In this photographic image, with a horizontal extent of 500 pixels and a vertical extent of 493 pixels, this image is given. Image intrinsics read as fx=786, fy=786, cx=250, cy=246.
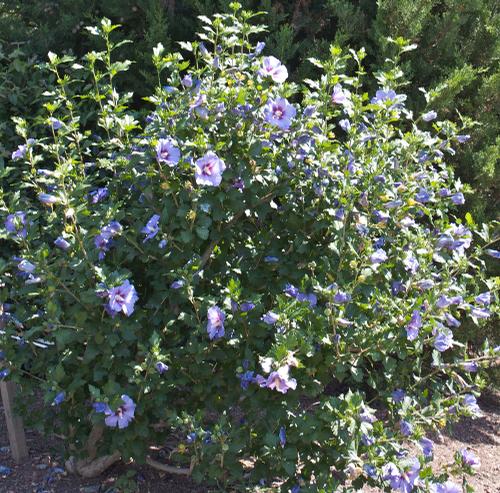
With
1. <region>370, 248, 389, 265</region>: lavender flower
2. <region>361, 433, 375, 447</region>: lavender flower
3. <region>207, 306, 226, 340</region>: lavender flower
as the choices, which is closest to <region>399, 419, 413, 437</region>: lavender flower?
<region>361, 433, 375, 447</region>: lavender flower

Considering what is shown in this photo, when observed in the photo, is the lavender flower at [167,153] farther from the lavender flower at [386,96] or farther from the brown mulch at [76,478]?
the brown mulch at [76,478]

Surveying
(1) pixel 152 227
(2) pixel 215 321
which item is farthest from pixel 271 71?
(2) pixel 215 321

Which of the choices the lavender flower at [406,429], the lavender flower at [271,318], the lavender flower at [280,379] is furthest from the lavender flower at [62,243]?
the lavender flower at [406,429]

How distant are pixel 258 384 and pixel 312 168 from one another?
778 millimetres

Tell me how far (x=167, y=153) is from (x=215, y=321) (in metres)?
0.57

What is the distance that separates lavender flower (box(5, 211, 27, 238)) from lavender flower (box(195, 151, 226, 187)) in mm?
643

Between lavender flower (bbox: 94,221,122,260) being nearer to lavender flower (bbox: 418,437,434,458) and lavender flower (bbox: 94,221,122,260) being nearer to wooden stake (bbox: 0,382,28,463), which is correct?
wooden stake (bbox: 0,382,28,463)

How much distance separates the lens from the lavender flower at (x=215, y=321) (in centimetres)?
251

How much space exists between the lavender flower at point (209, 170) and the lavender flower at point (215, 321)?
16.0 inches

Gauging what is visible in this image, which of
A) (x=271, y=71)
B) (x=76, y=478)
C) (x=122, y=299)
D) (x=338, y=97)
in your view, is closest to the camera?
(x=122, y=299)

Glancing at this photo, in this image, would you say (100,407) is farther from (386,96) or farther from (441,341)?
(386,96)

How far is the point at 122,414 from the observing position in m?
2.62

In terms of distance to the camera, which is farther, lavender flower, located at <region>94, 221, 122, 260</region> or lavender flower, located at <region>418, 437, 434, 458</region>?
lavender flower, located at <region>418, 437, 434, 458</region>

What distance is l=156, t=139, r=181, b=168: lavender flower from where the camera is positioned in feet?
8.37
